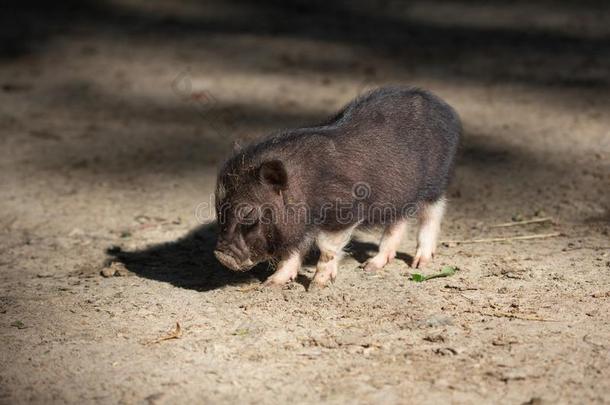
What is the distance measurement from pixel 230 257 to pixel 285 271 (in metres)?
0.52

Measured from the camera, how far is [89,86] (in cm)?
1050

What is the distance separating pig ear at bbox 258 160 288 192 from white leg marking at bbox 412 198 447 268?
1.19 meters

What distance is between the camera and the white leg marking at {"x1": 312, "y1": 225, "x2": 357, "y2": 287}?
532 centimetres

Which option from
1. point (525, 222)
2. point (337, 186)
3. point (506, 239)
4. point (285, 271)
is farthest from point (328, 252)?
point (525, 222)

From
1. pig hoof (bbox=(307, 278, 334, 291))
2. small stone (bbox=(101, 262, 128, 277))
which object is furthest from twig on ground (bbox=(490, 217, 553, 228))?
small stone (bbox=(101, 262, 128, 277))

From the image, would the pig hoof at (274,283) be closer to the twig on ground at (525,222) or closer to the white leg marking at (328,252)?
the white leg marking at (328,252)

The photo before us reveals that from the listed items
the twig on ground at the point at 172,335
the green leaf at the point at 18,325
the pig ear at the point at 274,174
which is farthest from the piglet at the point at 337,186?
the green leaf at the point at 18,325

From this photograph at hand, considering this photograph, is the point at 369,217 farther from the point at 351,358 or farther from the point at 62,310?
the point at 62,310

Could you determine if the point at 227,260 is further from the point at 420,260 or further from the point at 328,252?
the point at 420,260

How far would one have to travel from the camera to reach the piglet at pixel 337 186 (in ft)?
16.8

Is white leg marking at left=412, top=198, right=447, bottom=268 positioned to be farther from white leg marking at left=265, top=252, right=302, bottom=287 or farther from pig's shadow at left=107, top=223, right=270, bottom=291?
pig's shadow at left=107, top=223, right=270, bottom=291

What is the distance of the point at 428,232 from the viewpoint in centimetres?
576

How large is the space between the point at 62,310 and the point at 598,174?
4.79m

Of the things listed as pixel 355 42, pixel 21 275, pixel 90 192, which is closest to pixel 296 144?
pixel 21 275
